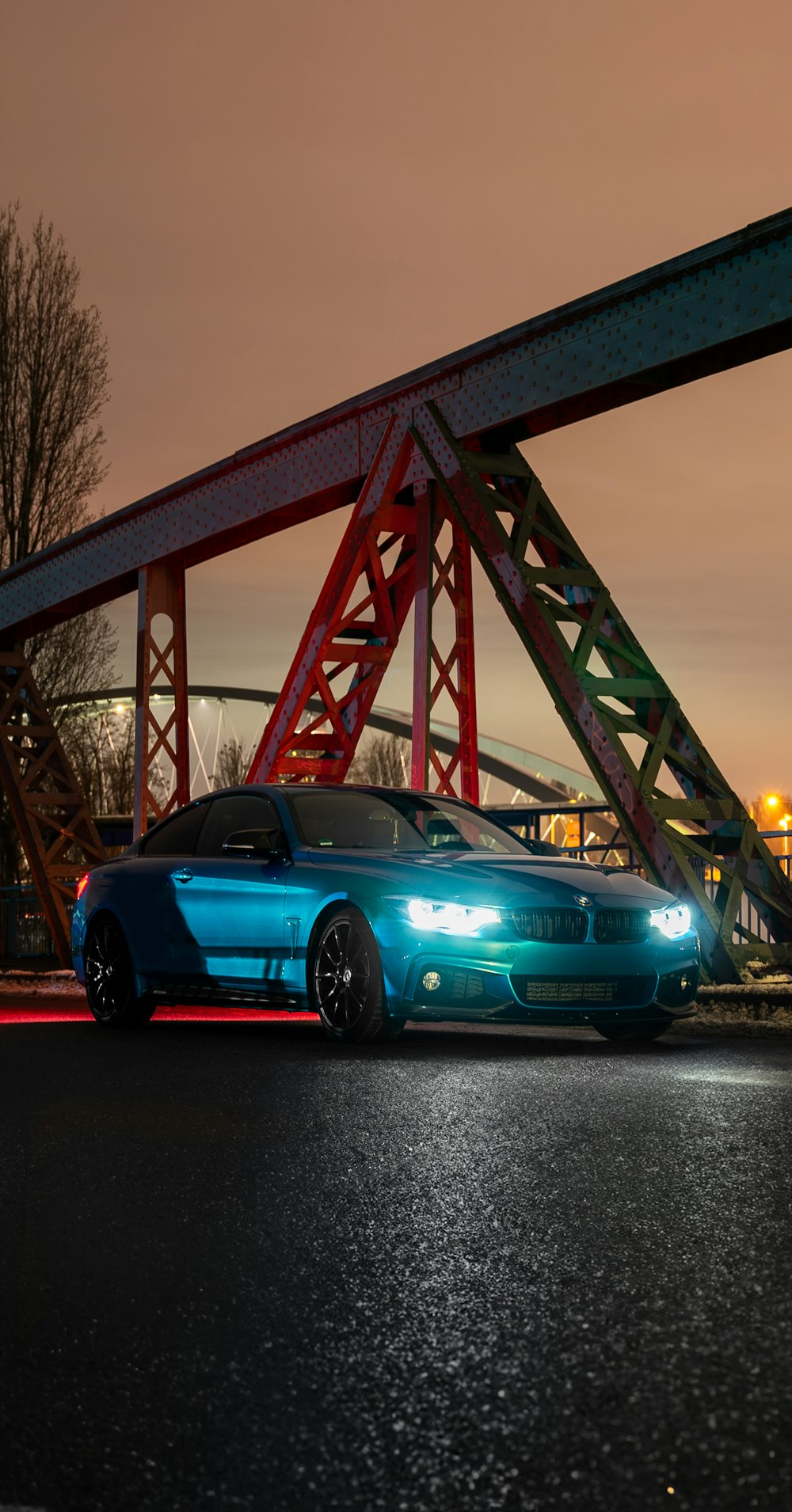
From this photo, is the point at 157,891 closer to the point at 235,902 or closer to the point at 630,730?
the point at 235,902

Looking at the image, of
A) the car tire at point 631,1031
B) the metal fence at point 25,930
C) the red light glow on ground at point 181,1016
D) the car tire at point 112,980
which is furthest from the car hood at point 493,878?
the metal fence at point 25,930

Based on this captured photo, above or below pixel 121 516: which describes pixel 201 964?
below

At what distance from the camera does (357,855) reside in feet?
30.3

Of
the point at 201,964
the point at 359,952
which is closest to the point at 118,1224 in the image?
the point at 359,952

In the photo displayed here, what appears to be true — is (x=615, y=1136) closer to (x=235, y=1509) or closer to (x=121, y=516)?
(x=235, y=1509)

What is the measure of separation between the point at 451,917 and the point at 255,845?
1638 millimetres

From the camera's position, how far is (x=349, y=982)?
886 cm

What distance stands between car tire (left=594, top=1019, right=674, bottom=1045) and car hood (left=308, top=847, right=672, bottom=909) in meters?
0.74

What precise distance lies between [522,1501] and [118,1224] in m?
2.23

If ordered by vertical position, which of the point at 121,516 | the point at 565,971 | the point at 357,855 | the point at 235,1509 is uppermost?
the point at 121,516

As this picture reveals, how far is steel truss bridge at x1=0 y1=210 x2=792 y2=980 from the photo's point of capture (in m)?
10.4

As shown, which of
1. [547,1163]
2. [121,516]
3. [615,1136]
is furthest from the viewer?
[121,516]

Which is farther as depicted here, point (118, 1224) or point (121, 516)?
point (121, 516)

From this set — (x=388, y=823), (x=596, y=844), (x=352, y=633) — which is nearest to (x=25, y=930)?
(x=596, y=844)
